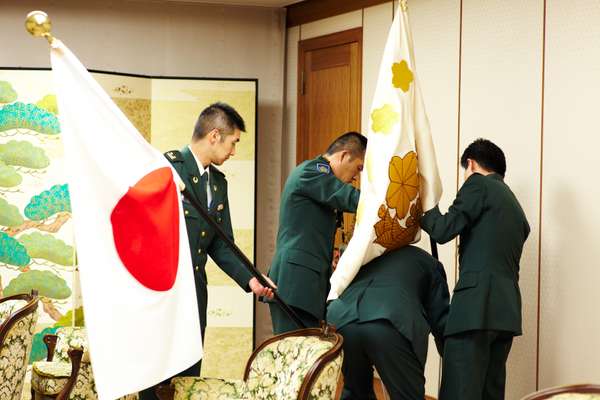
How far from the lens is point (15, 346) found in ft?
11.6

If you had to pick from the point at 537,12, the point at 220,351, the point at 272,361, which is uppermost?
the point at 537,12

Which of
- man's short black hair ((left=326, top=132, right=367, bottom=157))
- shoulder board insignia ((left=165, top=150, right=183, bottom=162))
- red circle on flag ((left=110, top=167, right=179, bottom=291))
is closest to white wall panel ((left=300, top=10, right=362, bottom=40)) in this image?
man's short black hair ((left=326, top=132, right=367, bottom=157))

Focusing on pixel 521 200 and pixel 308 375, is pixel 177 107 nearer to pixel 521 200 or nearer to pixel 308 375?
pixel 521 200

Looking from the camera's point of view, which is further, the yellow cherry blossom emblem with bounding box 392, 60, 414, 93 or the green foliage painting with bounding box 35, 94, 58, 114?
the green foliage painting with bounding box 35, 94, 58, 114

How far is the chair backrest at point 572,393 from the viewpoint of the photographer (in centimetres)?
A: 234

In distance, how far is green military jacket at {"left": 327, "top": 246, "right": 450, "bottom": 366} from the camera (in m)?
3.85

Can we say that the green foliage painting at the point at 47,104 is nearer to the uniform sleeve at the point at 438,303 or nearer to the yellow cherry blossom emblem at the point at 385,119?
the yellow cherry blossom emblem at the point at 385,119

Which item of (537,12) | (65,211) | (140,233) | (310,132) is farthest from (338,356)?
(310,132)

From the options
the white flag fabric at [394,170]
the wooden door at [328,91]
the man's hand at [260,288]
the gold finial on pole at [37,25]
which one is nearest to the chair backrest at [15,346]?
the man's hand at [260,288]

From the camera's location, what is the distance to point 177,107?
257 inches

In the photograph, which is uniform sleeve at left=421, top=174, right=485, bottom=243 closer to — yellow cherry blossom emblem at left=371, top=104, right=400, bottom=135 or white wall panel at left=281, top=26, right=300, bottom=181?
yellow cherry blossom emblem at left=371, top=104, right=400, bottom=135

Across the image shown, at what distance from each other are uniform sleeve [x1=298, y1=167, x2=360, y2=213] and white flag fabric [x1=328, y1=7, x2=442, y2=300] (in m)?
0.20

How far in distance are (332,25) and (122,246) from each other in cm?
423

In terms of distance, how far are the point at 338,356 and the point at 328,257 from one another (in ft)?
4.30
